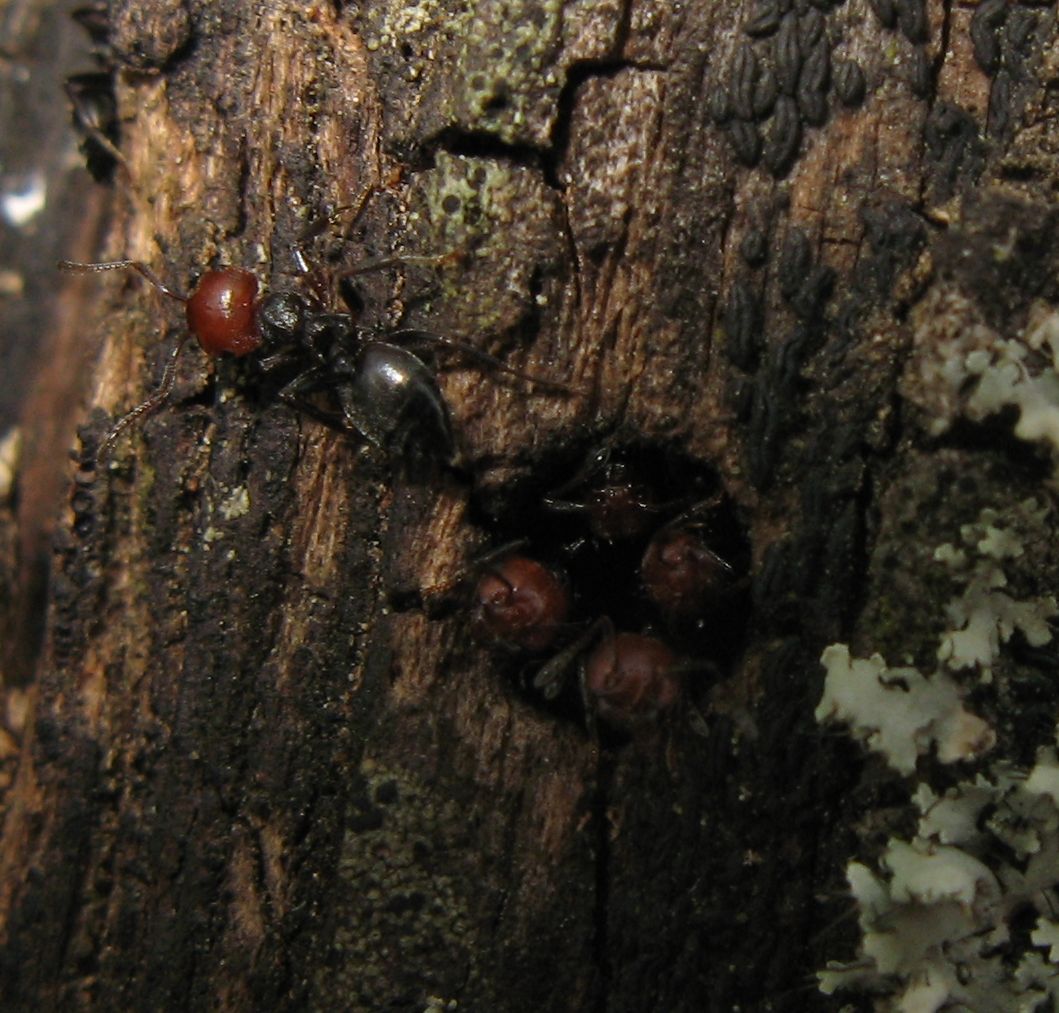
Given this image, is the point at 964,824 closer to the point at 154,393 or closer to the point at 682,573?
the point at 682,573

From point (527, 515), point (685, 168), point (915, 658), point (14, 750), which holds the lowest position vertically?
point (14, 750)

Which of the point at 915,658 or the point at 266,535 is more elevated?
the point at 266,535

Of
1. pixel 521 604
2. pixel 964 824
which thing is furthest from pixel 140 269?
pixel 964 824

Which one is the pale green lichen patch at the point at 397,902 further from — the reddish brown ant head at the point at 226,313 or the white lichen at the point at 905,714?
the reddish brown ant head at the point at 226,313

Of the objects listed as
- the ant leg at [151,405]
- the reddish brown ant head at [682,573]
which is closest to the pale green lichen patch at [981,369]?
the reddish brown ant head at [682,573]

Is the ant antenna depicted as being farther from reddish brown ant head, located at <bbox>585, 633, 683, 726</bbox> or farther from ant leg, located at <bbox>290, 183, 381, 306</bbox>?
reddish brown ant head, located at <bbox>585, 633, 683, 726</bbox>

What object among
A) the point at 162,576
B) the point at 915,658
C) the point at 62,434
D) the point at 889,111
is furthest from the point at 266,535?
the point at 62,434

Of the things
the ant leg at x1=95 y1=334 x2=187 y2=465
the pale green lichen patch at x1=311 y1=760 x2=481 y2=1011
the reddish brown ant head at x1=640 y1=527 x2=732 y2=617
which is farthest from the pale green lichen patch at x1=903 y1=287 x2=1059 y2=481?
the ant leg at x1=95 y1=334 x2=187 y2=465

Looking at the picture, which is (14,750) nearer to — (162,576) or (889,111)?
(162,576)
